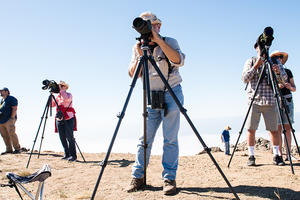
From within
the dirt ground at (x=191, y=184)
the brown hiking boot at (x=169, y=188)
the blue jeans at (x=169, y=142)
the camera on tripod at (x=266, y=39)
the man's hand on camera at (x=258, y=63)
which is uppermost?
the camera on tripod at (x=266, y=39)

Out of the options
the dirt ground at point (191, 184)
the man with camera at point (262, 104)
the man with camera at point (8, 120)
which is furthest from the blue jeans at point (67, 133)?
the man with camera at point (262, 104)

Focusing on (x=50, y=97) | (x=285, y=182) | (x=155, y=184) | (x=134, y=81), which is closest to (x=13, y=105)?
(x=50, y=97)

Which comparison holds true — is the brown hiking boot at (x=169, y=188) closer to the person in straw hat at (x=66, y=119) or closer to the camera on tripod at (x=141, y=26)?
the camera on tripod at (x=141, y=26)

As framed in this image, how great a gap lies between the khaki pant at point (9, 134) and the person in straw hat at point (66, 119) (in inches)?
120

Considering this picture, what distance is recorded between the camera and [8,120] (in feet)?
31.3

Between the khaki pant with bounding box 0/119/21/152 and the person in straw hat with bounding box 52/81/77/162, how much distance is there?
9.98 feet

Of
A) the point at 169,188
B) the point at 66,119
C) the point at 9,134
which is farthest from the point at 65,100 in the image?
the point at 169,188

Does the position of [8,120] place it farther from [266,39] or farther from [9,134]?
[266,39]

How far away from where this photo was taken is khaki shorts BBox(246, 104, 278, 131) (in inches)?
203

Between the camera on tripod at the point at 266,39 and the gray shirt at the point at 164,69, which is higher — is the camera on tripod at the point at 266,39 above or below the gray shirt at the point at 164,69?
above

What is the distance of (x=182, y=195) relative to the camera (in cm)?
343

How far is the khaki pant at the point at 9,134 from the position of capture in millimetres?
9570

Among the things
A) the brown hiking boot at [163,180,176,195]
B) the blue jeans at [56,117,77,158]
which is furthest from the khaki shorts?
the blue jeans at [56,117,77,158]

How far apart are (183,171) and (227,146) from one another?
12.7 feet
